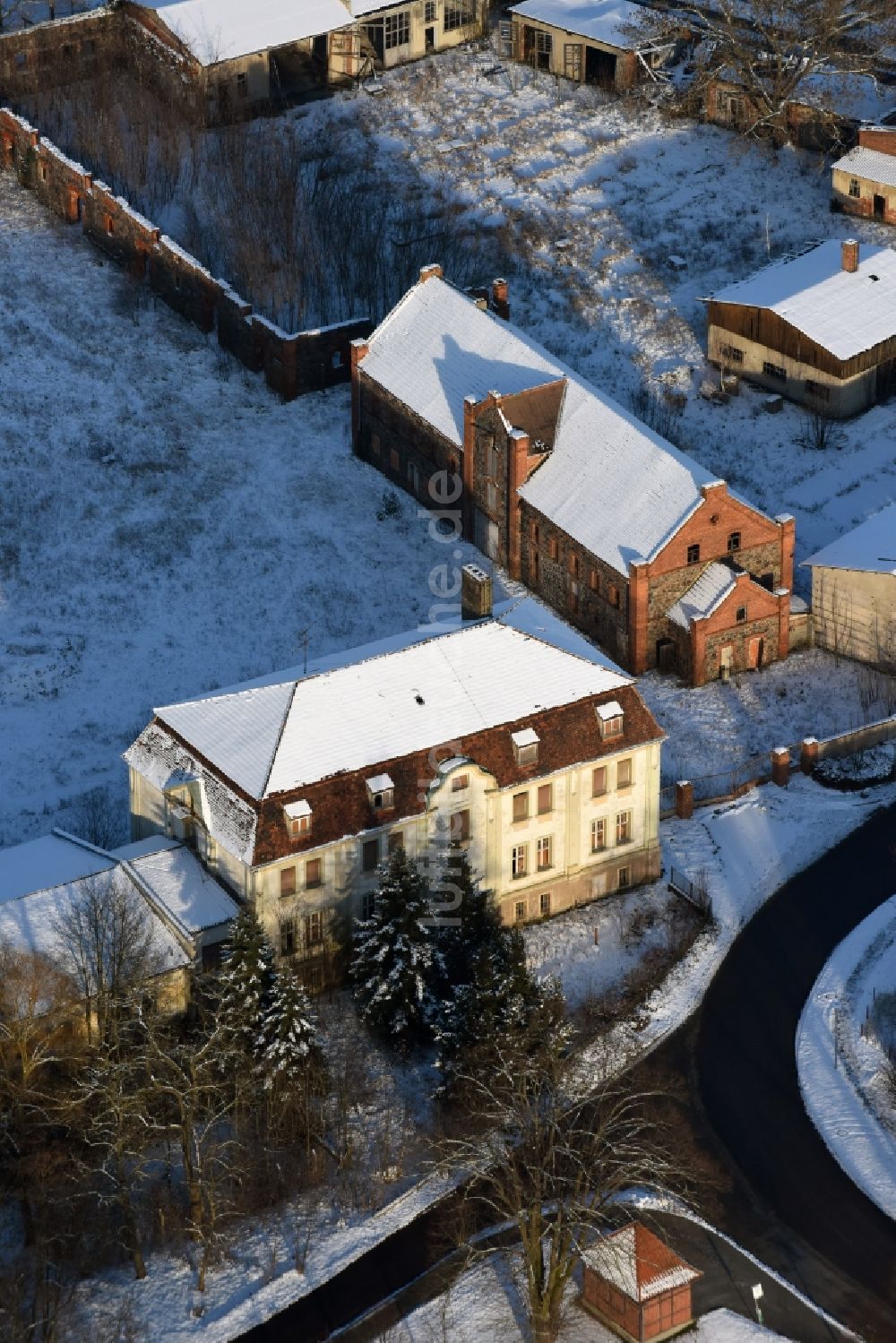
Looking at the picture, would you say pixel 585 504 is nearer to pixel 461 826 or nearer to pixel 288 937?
pixel 461 826

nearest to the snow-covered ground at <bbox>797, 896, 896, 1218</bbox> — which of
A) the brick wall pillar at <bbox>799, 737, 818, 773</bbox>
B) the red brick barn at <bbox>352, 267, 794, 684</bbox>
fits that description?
the brick wall pillar at <bbox>799, 737, 818, 773</bbox>

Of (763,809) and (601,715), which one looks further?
(763,809)

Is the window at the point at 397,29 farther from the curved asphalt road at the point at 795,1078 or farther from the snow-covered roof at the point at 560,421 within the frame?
the curved asphalt road at the point at 795,1078

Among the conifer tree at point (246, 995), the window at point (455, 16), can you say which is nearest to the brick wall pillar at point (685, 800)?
the conifer tree at point (246, 995)

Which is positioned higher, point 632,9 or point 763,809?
point 632,9

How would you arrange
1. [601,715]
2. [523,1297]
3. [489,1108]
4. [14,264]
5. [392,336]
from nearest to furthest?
[523,1297] → [489,1108] → [601,715] → [392,336] → [14,264]

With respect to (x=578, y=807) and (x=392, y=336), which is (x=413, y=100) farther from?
(x=578, y=807)

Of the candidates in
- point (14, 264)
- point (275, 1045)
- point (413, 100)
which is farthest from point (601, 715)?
point (413, 100)
